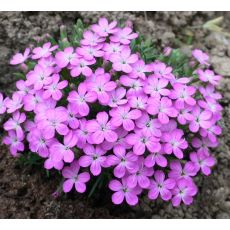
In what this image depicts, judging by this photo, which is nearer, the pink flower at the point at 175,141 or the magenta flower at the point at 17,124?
the pink flower at the point at 175,141

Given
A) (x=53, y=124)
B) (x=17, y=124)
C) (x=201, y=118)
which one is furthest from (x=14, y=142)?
(x=201, y=118)

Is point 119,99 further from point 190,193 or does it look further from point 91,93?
Answer: point 190,193

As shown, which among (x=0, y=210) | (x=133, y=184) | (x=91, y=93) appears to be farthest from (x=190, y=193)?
(x=0, y=210)

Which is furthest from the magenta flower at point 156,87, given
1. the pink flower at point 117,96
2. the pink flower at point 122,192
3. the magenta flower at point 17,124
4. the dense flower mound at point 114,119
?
the magenta flower at point 17,124

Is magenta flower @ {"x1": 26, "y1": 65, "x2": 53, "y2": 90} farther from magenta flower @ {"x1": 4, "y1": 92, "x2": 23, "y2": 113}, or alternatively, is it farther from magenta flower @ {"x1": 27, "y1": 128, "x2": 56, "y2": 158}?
magenta flower @ {"x1": 27, "y1": 128, "x2": 56, "y2": 158}

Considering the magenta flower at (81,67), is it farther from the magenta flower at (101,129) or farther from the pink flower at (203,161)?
the pink flower at (203,161)

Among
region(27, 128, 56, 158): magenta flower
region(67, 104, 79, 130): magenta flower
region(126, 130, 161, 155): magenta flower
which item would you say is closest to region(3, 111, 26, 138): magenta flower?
region(27, 128, 56, 158): magenta flower

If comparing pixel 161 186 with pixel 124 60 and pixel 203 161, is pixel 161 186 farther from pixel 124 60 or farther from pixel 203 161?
pixel 124 60
